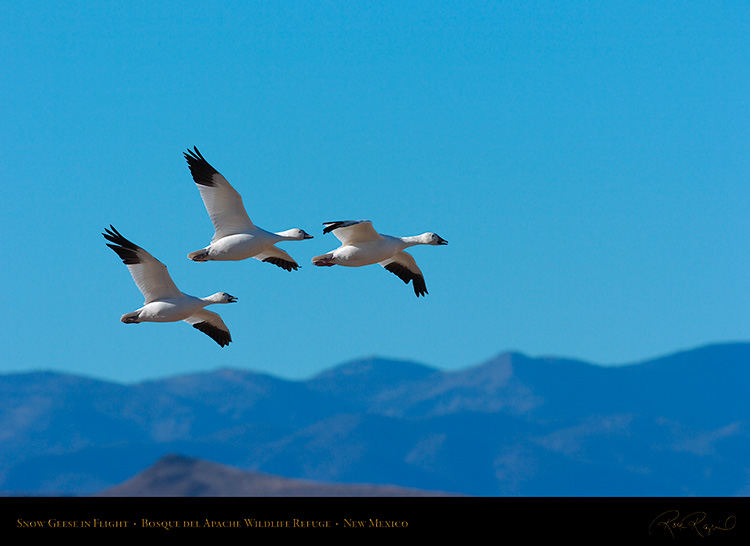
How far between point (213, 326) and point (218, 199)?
2.88 metres

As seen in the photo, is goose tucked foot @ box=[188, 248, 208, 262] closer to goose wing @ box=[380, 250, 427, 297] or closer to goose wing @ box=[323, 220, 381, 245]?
goose wing @ box=[323, 220, 381, 245]

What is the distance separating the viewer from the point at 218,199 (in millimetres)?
18594

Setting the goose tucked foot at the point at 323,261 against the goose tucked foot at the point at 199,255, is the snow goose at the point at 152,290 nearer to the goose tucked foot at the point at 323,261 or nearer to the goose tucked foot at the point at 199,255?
the goose tucked foot at the point at 199,255

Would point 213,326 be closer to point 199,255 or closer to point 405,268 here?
point 199,255
